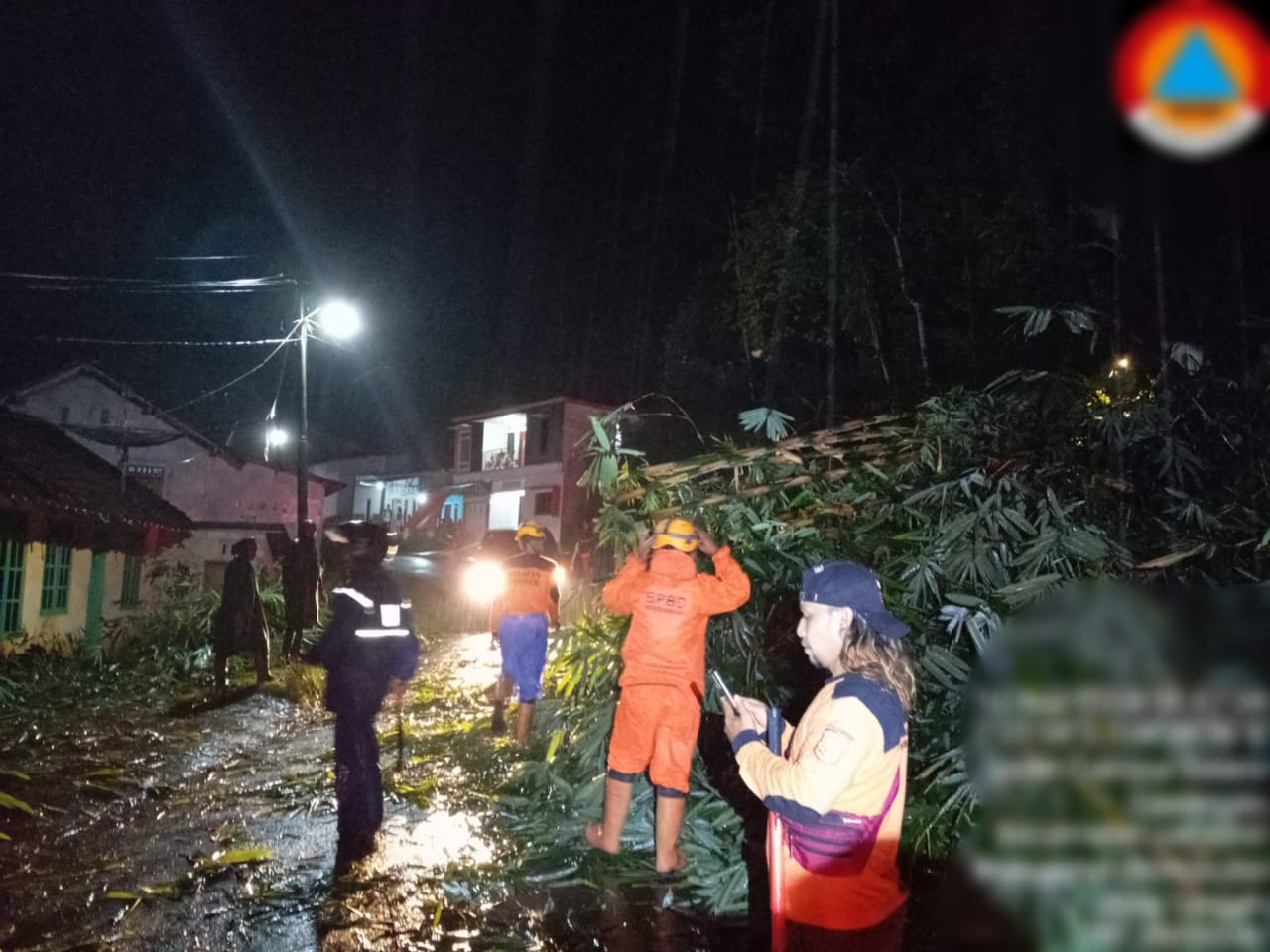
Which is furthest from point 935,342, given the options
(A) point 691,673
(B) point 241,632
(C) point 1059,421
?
(B) point 241,632

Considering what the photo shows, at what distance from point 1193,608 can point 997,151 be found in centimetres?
1132

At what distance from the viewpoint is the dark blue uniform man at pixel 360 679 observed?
5.02 meters

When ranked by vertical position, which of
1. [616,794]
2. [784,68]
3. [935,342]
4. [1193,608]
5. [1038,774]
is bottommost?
[616,794]

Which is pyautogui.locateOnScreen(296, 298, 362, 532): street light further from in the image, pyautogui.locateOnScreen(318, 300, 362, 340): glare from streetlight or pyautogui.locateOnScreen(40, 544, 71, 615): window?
pyautogui.locateOnScreen(40, 544, 71, 615): window

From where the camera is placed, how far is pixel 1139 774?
3.16 ft

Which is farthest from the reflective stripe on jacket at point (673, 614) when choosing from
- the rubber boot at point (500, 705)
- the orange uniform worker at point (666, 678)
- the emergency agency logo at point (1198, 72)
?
the rubber boot at point (500, 705)

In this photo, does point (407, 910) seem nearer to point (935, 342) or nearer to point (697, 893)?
point (697, 893)

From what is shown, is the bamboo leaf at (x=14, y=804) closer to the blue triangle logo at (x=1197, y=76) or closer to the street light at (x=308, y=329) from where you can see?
the blue triangle logo at (x=1197, y=76)

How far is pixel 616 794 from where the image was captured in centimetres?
465

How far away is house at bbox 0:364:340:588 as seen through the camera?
24188 millimetres

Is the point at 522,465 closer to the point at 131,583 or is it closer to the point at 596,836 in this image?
the point at 131,583

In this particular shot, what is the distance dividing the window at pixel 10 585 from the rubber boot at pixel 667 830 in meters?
11.0

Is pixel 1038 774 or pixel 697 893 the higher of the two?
pixel 1038 774

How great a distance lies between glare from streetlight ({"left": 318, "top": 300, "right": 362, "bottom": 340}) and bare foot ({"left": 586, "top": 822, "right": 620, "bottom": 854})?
1304 centimetres
